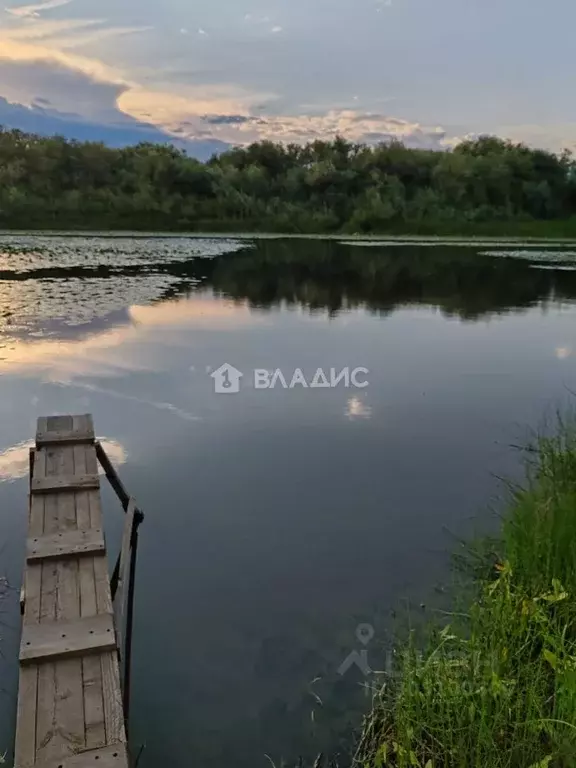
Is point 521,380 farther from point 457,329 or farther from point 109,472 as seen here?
point 109,472

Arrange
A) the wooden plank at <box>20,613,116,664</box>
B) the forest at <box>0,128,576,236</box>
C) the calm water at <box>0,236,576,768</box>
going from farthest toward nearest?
the forest at <box>0,128,576,236</box>
the calm water at <box>0,236,576,768</box>
the wooden plank at <box>20,613,116,664</box>

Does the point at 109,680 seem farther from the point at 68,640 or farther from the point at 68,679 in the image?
the point at 68,640

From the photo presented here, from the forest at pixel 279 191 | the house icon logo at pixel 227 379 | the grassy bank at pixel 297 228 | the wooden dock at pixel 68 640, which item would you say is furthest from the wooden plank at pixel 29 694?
the forest at pixel 279 191

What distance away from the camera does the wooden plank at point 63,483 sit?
13.7ft

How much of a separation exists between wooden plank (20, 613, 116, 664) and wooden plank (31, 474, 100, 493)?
1316mm

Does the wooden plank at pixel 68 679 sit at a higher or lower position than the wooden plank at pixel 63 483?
lower

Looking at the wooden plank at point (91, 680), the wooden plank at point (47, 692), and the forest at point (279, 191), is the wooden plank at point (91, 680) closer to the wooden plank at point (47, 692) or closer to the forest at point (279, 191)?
the wooden plank at point (47, 692)

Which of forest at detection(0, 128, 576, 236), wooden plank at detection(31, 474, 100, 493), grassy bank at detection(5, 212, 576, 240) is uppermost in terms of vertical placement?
forest at detection(0, 128, 576, 236)

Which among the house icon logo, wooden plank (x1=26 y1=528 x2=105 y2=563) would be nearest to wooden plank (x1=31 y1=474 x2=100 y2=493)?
wooden plank (x1=26 y1=528 x2=105 y2=563)

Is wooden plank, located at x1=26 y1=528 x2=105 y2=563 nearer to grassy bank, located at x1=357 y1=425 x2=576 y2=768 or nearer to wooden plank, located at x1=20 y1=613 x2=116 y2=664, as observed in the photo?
wooden plank, located at x1=20 y1=613 x2=116 y2=664

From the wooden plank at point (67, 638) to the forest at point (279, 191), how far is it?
37.4 meters

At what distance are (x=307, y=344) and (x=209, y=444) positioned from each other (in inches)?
186

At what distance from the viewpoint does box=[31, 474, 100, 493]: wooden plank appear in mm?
4172

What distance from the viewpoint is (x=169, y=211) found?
42.2 meters
